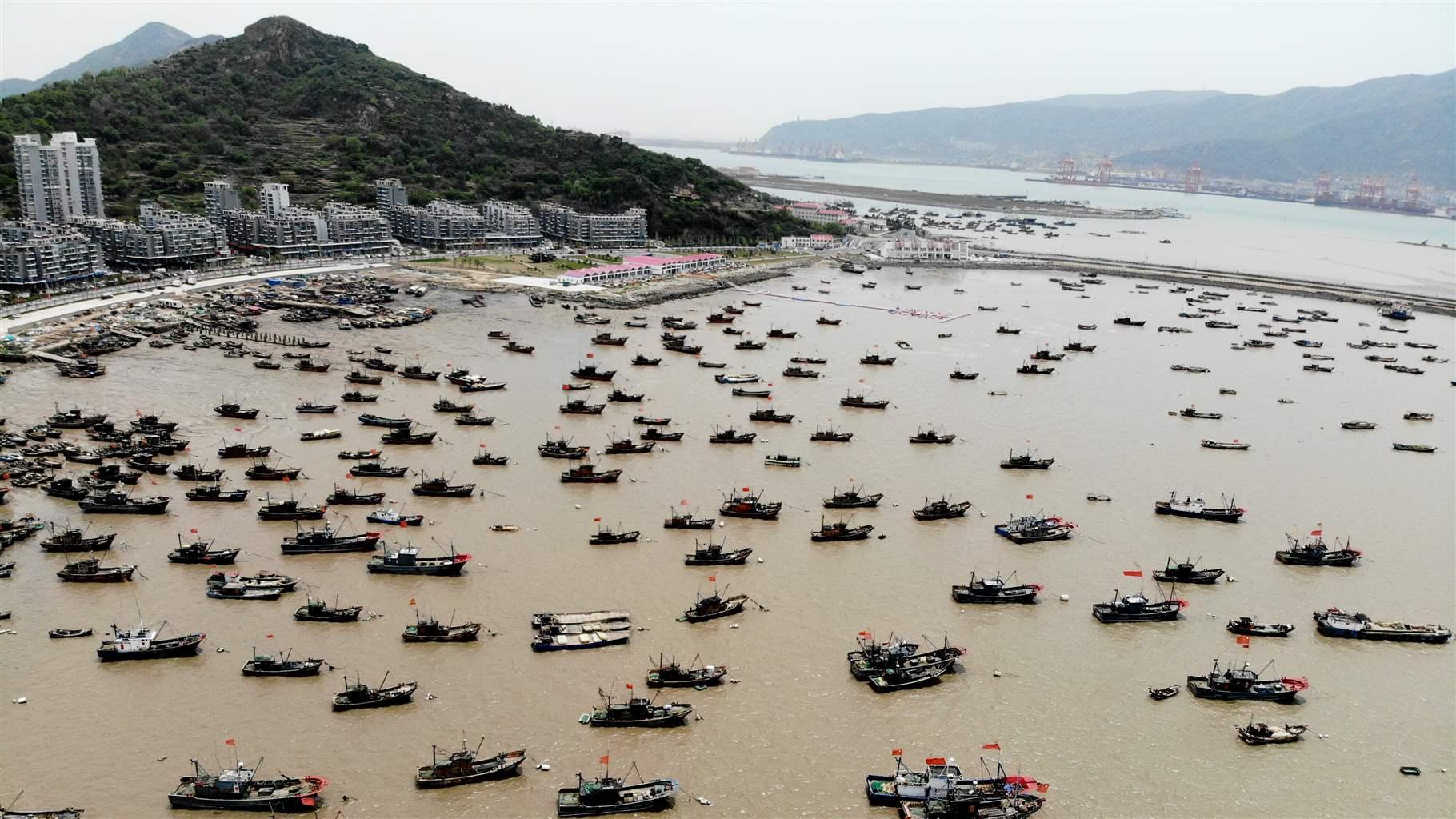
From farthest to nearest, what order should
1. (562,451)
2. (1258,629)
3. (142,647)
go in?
(562,451), (1258,629), (142,647)

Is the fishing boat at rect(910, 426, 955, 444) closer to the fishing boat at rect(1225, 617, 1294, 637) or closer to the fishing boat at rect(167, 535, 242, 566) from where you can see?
the fishing boat at rect(1225, 617, 1294, 637)

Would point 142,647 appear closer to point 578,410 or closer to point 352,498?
point 352,498

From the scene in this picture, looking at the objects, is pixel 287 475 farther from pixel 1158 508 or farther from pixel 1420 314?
pixel 1420 314

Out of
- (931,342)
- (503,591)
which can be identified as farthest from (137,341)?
(931,342)

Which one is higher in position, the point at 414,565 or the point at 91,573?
the point at 91,573

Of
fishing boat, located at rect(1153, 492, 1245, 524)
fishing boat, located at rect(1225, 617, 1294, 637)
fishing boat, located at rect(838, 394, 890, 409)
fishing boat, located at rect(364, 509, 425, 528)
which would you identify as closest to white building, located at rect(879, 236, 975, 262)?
fishing boat, located at rect(838, 394, 890, 409)

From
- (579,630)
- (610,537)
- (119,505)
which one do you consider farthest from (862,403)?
(119,505)
